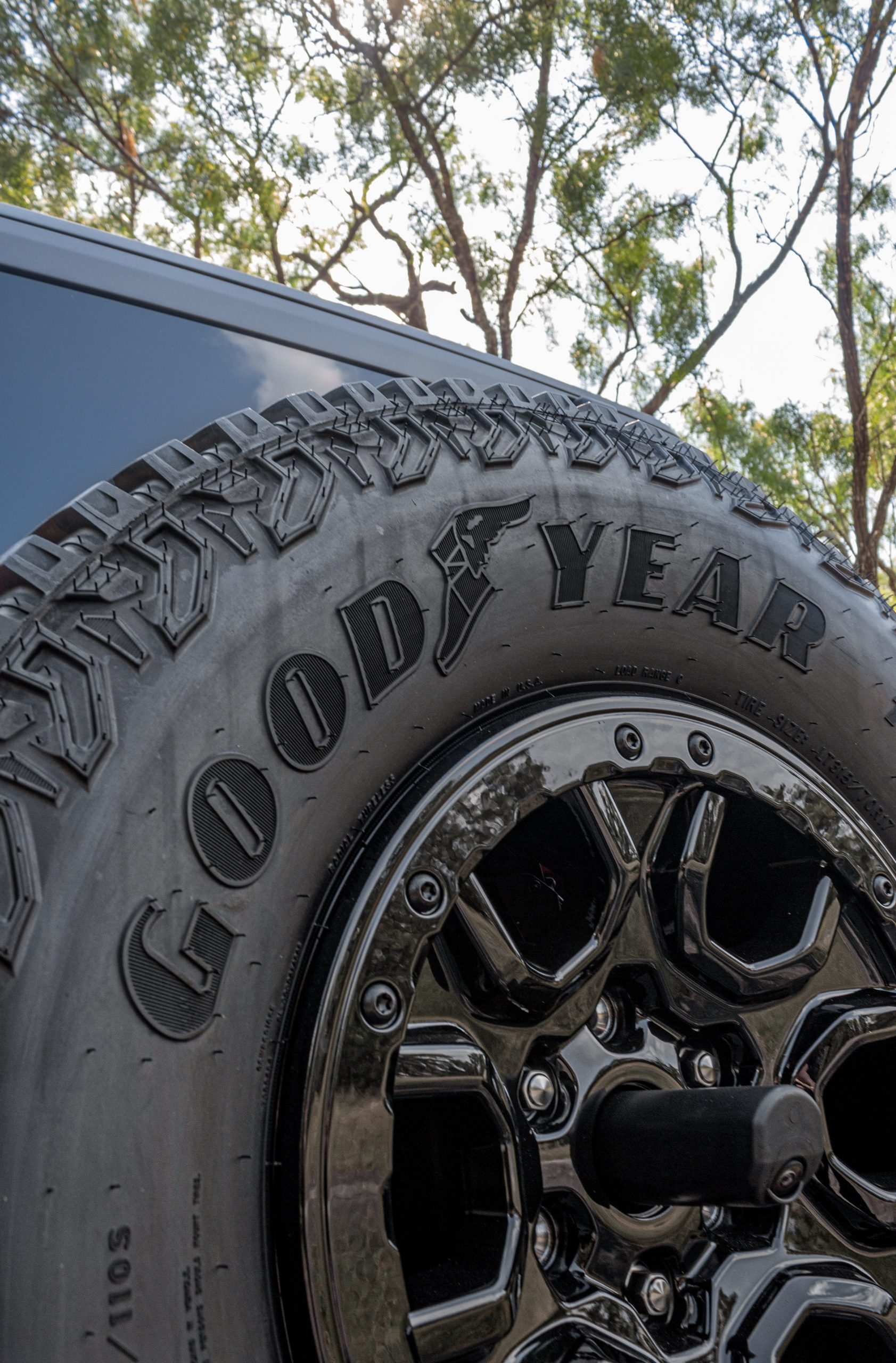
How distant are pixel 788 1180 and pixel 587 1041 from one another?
0.85ft

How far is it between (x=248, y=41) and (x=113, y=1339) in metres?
16.1

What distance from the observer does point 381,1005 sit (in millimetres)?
1056

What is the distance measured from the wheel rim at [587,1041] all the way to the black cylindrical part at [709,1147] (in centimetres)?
4

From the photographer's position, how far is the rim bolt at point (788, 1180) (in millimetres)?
1158

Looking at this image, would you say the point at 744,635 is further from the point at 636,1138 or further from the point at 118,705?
the point at 118,705

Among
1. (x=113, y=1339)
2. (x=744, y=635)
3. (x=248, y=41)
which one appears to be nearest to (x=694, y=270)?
(x=248, y=41)

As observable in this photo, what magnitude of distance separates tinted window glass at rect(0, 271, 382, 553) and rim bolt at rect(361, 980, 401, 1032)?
724 millimetres

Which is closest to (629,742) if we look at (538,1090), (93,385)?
(538,1090)

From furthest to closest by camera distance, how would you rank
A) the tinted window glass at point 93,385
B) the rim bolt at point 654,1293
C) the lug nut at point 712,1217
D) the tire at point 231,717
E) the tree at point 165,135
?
the tree at point 165,135 → the tinted window glass at point 93,385 → the lug nut at point 712,1217 → the rim bolt at point 654,1293 → the tire at point 231,717

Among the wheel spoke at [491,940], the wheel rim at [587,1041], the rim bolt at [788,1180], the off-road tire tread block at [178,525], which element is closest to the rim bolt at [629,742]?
the wheel rim at [587,1041]

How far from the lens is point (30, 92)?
1418 cm

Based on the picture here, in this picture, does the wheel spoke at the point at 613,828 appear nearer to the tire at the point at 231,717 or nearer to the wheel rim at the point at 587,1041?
the wheel rim at the point at 587,1041

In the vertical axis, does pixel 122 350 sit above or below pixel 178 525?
above

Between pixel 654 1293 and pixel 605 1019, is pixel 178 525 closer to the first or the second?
pixel 605 1019
